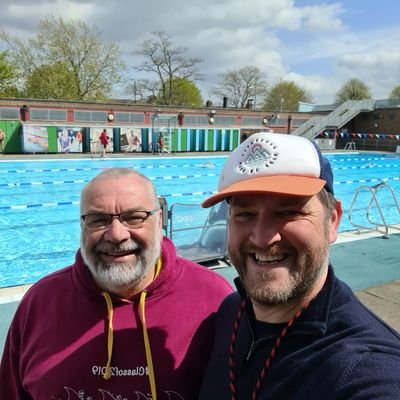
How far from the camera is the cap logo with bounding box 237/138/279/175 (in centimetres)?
135

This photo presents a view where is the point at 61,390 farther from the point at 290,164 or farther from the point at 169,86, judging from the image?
the point at 169,86

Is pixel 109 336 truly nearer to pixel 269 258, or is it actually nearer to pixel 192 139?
pixel 269 258

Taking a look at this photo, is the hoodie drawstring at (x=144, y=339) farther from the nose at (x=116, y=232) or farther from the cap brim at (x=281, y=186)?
the cap brim at (x=281, y=186)

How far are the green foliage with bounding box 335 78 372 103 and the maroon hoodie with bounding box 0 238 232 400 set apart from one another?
68243 millimetres

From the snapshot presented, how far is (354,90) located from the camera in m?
64.5

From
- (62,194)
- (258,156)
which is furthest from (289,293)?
(62,194)

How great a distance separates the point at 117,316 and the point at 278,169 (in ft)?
3.64

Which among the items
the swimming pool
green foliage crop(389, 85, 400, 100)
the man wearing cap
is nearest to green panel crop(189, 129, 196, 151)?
the swimming pool

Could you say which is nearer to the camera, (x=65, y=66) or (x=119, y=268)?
(x=119, y=268)

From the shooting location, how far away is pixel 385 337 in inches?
43.1

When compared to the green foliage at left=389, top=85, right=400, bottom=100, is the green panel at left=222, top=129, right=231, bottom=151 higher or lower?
lower

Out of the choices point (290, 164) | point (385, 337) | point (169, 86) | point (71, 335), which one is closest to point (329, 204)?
point (290, 164)

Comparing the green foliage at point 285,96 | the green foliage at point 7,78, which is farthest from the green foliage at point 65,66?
the green foliage at point 285,96

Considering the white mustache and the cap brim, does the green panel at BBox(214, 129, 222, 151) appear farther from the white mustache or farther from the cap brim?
the cap brim
